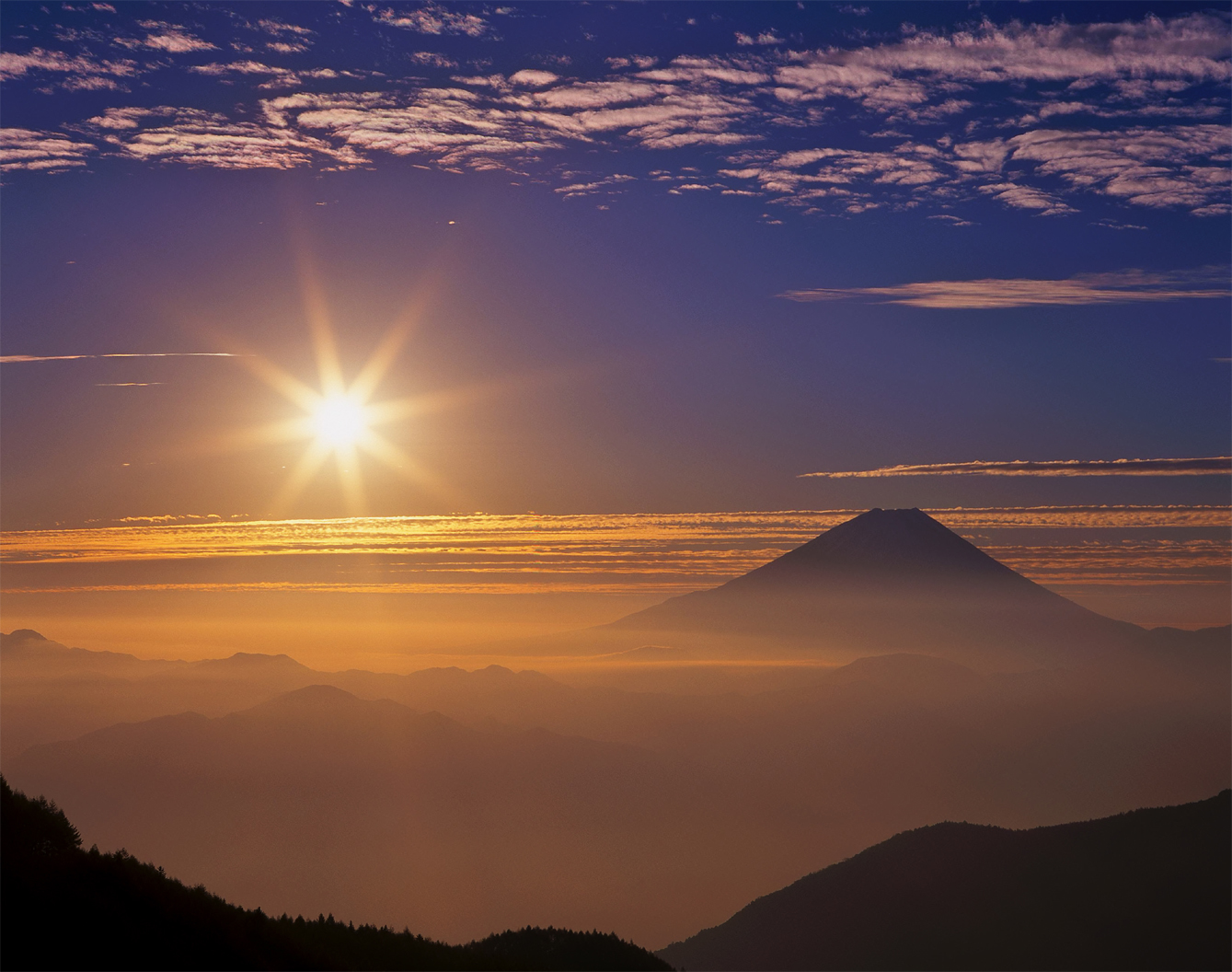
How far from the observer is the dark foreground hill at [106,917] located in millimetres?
21672

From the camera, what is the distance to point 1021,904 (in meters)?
160

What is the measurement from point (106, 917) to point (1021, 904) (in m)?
163

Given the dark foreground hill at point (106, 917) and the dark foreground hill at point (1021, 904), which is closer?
the dark foreground hill at point (106, 917)

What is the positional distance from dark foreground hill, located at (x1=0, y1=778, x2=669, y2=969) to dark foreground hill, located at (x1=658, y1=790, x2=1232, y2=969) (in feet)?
482

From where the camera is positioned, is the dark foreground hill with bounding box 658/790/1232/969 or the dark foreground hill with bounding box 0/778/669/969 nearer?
the dark foreground hill with bounding box 0/778/669/969

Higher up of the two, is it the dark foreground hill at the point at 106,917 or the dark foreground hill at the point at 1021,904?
the dark foreground hill at the point at 1021,904

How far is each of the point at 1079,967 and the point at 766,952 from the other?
54029 mm

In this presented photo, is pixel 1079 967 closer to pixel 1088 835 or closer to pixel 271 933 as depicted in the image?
pixel 1088 835

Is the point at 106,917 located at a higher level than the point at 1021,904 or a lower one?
lower

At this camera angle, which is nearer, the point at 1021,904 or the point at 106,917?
the point at 106,917

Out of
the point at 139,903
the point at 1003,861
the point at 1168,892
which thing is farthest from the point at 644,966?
the point at 1003,861

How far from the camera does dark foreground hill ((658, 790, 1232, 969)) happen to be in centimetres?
14512

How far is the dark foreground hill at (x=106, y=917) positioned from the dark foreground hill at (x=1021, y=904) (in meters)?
147

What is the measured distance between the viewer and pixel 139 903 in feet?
77.9
